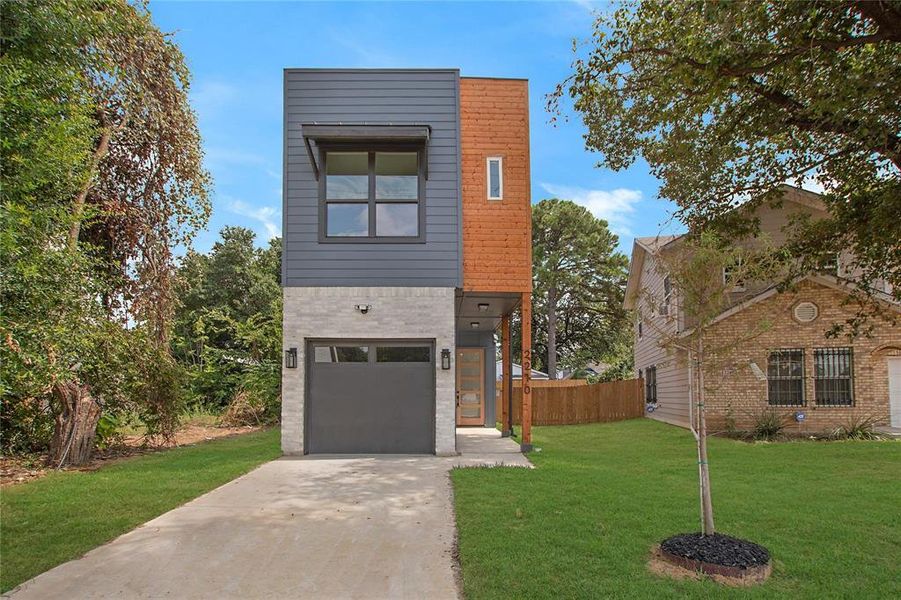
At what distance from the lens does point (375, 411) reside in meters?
10.8

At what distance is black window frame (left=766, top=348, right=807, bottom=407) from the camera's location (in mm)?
14789

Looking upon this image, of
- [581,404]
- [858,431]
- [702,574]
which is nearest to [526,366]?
[702,574]

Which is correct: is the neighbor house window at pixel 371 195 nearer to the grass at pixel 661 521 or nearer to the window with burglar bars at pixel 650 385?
the grass at pixel 661 521

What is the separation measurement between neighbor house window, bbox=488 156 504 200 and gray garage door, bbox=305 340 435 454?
290 cm

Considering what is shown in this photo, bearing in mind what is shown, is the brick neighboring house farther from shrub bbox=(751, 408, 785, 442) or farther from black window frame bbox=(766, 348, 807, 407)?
shrub bbox=(751, 408, 785, 442)

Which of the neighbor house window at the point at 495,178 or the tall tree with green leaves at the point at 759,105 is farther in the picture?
the neighbor house window at the point at 495,178

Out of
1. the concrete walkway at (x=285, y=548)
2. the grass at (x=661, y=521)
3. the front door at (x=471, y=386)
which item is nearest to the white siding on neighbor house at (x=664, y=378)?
the front door at (x=471, y=386)

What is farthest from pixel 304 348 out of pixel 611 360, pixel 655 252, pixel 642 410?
pixel 611 360

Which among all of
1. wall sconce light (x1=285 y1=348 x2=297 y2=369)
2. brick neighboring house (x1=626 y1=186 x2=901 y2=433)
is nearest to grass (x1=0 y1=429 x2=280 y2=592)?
wall sconce light (x1=285 y1=348 x2=297 y2=369)

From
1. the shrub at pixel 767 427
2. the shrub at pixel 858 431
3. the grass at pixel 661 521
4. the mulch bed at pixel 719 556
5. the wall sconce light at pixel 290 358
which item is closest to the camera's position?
the grass at pixel 661 521

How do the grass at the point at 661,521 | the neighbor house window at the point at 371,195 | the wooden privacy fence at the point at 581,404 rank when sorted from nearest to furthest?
the grass at the point at 661,521, the neighbor house window at the point at 371,195, the wooden privacy fence at the point at 581,404

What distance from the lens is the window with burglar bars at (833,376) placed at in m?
14.5

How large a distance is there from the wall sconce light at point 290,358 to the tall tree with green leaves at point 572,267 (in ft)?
76.7

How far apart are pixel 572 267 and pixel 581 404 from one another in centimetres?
1438
